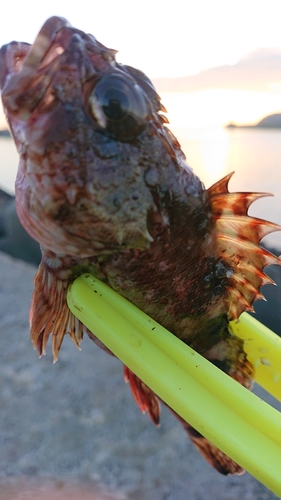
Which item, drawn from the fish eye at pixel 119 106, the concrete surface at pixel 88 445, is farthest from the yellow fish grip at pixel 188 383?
the concrete surface at pixel 88 445

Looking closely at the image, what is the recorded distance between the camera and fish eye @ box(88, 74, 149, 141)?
875 millimetres

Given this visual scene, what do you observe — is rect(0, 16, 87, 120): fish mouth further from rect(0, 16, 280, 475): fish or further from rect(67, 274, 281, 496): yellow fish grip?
rect(67, 274, 281, 496): yellow fish grip

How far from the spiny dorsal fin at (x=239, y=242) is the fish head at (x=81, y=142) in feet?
0.75

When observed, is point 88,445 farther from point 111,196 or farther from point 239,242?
point 111,196

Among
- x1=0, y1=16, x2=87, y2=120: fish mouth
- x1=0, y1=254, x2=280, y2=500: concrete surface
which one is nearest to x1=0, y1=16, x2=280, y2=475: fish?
x1=0, y1=16, x2=87, y2=120: fish mouth

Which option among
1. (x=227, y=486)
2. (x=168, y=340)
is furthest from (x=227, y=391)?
(x=227, y=486)

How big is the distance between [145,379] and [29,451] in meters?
1.49

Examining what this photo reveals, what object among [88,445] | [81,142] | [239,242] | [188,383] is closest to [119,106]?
[81,142]

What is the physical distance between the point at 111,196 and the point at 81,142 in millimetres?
156

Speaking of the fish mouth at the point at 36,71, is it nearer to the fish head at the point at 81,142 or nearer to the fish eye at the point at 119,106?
the fish head at the point at 81,142

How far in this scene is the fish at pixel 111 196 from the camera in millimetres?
892

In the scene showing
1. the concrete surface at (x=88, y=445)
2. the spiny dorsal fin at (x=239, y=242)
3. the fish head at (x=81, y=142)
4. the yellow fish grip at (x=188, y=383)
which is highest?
the fish head at (x=81, y=142)

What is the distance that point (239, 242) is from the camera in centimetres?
123

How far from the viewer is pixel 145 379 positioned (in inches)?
42.3
